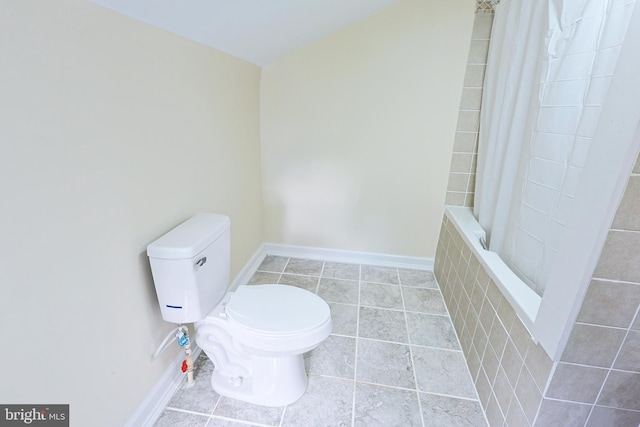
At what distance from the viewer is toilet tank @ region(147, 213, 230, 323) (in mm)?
1165

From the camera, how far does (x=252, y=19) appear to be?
137 centimetres

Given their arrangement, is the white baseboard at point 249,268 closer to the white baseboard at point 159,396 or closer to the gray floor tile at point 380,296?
the white baseboard at point 159,396

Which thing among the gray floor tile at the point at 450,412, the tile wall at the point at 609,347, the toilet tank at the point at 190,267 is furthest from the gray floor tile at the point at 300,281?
the tile wall at the point at 609,347

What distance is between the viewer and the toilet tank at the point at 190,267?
45.9 inches

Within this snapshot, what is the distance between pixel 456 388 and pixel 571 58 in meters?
1.54

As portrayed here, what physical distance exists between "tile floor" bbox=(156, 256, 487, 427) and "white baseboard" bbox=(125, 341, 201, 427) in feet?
0.10

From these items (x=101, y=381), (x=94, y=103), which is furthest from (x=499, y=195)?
(x=101, y=381)

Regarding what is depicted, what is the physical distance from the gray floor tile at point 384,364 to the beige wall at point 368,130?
0.95 meters

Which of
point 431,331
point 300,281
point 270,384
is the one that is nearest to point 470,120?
point 431,331

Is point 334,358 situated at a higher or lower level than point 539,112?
lower

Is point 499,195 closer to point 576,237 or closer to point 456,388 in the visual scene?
point 576,237

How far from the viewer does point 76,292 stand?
0.92 metres

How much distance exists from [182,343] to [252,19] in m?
1.46

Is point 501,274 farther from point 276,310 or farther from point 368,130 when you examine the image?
point 368,130
